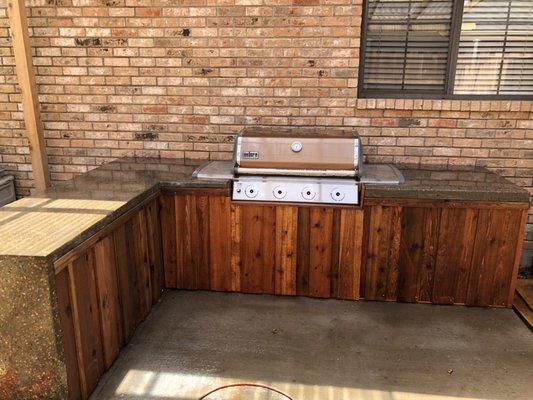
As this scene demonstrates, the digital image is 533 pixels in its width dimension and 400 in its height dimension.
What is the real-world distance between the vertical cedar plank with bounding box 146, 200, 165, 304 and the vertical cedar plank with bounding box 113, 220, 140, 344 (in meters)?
0.27

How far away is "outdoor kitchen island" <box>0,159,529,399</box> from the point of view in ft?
7.75

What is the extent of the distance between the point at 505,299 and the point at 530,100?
1.45m

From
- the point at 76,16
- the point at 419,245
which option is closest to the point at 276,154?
the point at 419,245

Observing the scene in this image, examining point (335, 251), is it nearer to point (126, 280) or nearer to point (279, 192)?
point (279, 192)

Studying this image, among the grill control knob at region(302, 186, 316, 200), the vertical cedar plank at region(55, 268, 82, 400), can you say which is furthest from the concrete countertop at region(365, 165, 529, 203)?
the vertical cedar plank at region(55, 268, 82, 400)

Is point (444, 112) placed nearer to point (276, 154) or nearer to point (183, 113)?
point (276, 154)

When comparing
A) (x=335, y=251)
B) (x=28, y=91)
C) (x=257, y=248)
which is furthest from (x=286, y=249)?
(x=28, y=91)

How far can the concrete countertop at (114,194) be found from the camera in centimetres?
183

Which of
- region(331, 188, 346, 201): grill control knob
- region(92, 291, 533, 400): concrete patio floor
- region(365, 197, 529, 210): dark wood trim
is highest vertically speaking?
region(331, 188, 346, 201): grill control knob

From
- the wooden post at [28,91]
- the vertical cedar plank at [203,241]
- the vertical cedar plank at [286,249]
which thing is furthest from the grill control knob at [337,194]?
the wooden post at [28,91]

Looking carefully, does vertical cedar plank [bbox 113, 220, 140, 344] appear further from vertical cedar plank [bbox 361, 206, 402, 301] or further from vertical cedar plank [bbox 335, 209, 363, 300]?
vertical cedar plank [bbox 361, 206, 402, 301]

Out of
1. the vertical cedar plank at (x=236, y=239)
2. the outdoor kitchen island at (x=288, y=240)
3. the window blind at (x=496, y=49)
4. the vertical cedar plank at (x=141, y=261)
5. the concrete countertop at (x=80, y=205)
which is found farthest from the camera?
the window blind at (x=496, y=49)

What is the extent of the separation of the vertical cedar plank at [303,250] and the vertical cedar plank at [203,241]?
1.98ft

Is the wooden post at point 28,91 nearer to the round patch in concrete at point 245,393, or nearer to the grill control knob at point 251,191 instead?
the grill control knob at point 251,191
